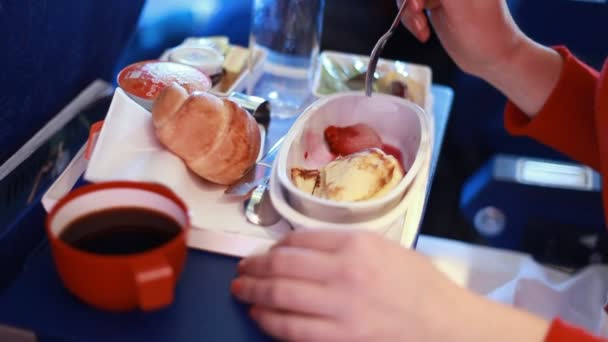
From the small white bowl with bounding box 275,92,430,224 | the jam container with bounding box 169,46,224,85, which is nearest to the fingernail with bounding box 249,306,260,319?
the small white bowl with bounding box 275,92,430,224

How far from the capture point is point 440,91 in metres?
1.00

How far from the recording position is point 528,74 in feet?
2.68

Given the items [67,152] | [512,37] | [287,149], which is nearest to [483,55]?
[512,37]

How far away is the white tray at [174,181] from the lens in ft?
1.91

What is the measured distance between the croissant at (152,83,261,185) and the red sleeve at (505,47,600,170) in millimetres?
461

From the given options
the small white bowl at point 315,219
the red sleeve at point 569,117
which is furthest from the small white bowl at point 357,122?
the red sleeve at point 569,117

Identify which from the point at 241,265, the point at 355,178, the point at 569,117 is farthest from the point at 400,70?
the point at 241,265

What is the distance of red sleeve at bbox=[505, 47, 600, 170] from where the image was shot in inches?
32.5

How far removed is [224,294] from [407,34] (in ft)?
3.24

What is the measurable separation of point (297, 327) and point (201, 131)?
24 centimetres

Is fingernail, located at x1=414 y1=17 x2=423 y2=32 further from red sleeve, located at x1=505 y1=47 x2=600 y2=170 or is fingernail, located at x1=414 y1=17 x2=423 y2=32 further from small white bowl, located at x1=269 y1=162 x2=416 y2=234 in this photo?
small white bowl, located at x1=269 y1=162 x2=416 y2=234

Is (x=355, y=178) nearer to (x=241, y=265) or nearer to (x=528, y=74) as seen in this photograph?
(x=241, y=265)

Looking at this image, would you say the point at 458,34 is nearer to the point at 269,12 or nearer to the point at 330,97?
the point at 330,97

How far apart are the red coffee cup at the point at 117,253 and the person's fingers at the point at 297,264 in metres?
0.08
